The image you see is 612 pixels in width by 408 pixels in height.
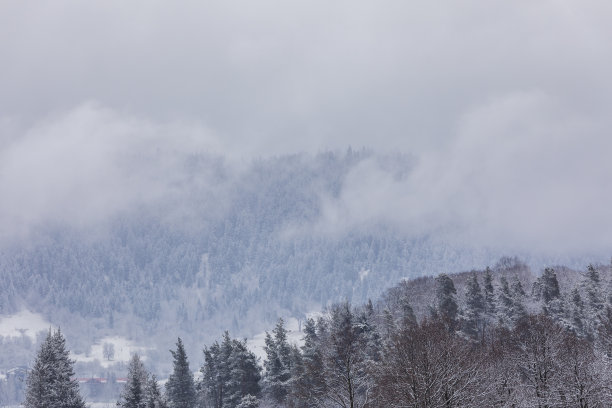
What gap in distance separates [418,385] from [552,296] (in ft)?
238

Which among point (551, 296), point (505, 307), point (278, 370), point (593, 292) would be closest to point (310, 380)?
point (278, 370)

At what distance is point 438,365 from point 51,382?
3817cm

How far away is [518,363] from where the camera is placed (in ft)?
194

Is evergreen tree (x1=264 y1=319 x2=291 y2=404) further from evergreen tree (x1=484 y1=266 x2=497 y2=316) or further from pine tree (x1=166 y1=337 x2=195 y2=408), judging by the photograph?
evergreen tree (x1=484 y1=266 x2=497 y2=316)

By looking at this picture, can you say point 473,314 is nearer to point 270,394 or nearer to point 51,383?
point 270,394

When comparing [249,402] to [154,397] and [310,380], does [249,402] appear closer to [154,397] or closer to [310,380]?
[310,380]

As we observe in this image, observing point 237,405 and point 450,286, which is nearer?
point 237,405

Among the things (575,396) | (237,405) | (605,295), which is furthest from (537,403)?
Result: (605,295)

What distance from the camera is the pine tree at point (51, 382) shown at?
53.9 m

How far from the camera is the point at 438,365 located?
47.3 meters

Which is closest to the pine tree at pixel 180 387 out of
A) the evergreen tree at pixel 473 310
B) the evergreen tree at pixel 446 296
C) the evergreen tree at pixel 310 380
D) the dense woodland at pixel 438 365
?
the dense woodland at pixel 438 365

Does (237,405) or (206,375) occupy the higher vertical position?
(206,375)

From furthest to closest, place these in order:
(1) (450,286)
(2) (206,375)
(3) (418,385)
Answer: (1) (450,286) < (2) (206,375) < (3) (418,385)

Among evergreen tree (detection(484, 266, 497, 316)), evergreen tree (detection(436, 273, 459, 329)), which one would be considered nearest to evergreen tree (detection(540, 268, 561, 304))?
evergreen tree (detection(484, 266, 497, 316))
